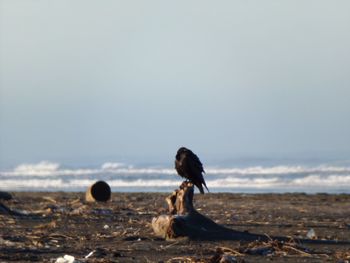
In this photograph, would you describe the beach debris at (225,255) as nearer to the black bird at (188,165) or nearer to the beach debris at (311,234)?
the black bird at (188,165)

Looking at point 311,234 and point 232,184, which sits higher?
point 232,184

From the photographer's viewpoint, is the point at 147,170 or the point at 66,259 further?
the point at 147,170

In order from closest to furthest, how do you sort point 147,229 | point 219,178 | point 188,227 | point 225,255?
point 225,255
point 188,227
point 147,229
point 219,178

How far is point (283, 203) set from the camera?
83.3ft

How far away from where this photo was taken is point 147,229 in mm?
16016

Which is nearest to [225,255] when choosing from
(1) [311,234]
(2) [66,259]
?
(2) [66,259]

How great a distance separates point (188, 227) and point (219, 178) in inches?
1293

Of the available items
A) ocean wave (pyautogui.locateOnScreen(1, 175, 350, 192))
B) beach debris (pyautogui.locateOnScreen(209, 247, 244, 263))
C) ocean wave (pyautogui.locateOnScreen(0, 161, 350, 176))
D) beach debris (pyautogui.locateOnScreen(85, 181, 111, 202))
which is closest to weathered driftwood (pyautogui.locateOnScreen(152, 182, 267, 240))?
beach debris (pyautogui.locateOnScreen(209, 247, 244, 263))

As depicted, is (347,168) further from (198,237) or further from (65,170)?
(198,237)

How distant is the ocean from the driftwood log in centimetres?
2042

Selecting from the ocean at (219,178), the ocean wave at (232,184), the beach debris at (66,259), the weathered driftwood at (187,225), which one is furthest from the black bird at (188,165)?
the ocean wave at (232,184)

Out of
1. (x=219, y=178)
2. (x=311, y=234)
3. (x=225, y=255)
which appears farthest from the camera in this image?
(x=219, y=178)

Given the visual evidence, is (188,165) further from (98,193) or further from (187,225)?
(98,193)

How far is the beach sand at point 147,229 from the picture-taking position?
40.6 feet
